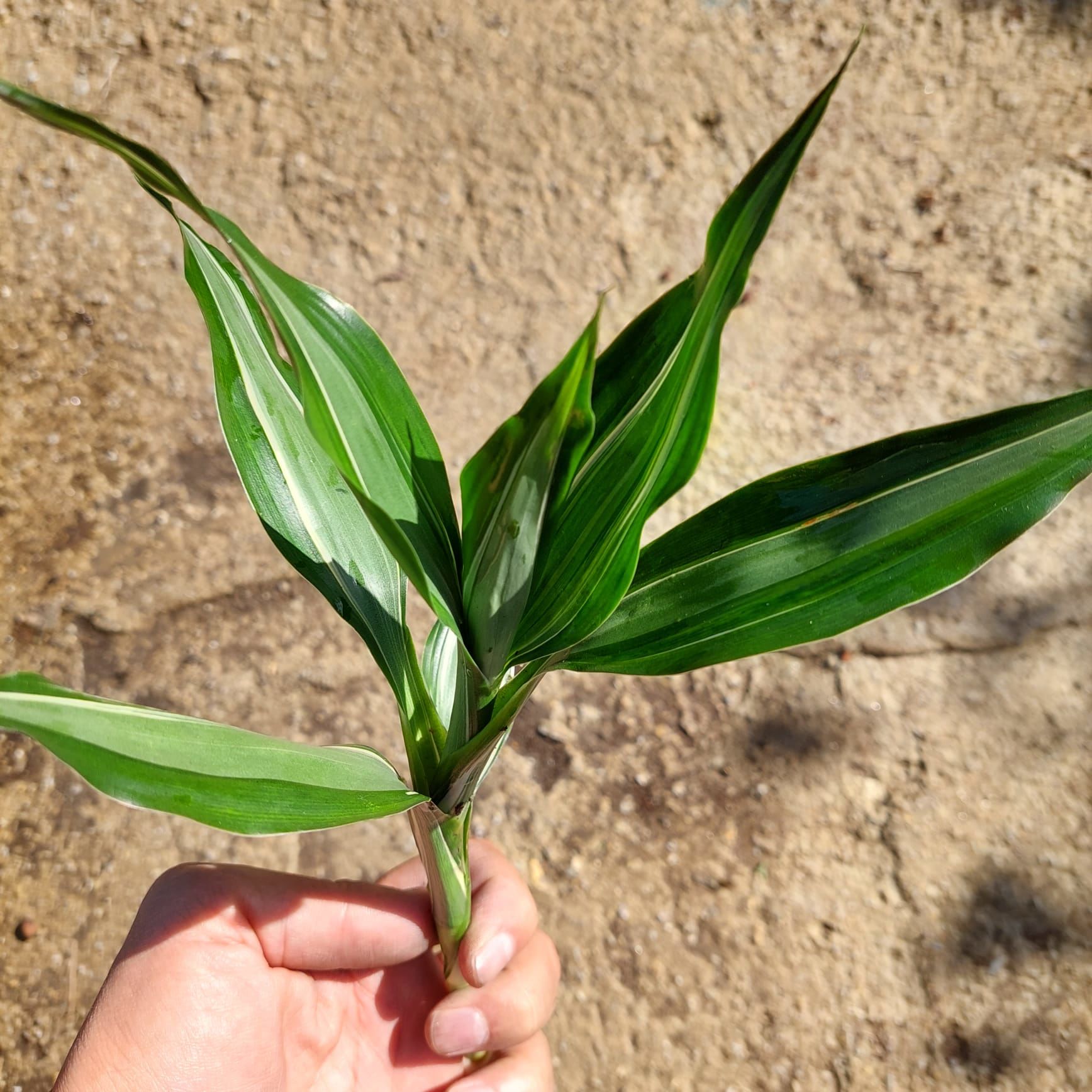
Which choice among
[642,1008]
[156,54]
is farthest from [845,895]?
[156,54]

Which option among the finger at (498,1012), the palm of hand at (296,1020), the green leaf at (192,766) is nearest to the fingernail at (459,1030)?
the finger at (498,1012)

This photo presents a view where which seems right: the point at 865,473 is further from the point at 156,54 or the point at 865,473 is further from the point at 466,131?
the point at 156,54

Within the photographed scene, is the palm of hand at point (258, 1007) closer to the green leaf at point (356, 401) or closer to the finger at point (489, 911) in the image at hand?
the finger at point (489, 911)

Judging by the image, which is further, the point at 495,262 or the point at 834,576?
the point at 495,262

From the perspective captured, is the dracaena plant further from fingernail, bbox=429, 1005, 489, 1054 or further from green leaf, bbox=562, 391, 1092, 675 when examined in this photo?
fingernail, bbox=429, 1005, 489, 1054

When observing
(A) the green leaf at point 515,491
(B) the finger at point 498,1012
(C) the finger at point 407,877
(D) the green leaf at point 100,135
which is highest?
(D) the green leaf at point 100,135

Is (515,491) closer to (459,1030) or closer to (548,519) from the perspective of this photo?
(548,519)
